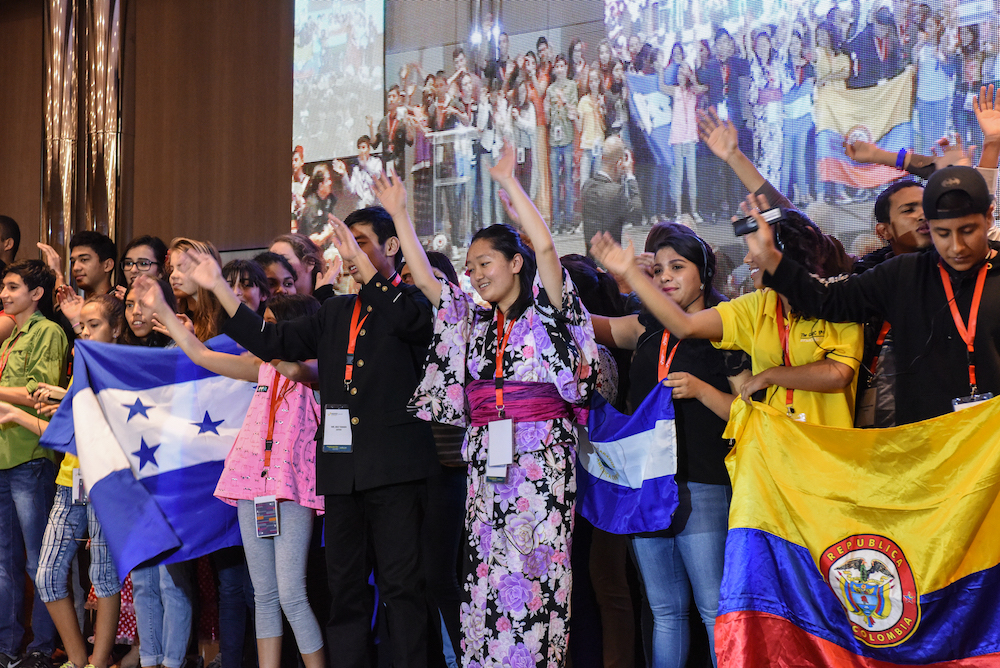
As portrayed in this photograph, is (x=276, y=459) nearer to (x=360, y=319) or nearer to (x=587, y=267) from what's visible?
(x=360, y=319)

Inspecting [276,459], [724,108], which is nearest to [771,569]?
[276,459]

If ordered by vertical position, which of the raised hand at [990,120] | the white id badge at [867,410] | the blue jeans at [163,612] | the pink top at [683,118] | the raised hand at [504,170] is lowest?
the blue jeans at [163,612]

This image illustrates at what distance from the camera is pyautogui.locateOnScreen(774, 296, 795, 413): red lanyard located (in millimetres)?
2850

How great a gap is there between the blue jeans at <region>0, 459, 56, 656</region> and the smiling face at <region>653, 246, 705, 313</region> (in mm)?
3097

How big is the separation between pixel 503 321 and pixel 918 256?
4.25 ft

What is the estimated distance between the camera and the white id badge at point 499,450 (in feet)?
9.46

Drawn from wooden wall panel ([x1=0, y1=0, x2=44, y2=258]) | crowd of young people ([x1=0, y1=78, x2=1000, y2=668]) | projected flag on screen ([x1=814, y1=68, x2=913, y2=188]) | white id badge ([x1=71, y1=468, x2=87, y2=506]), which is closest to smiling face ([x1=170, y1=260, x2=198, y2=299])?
crowd of young people ([x1=0, y1=78, x2=1000, y2=668])

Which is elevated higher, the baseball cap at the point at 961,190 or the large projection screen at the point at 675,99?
the large projection screen at the point at 675,99

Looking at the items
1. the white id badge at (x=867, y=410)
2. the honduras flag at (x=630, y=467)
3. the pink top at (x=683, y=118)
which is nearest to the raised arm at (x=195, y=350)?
the honduras flag at (x=630, y=467)

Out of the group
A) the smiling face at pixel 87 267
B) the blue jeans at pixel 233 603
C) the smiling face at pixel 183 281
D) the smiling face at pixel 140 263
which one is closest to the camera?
the smiling face at pixel 183 281

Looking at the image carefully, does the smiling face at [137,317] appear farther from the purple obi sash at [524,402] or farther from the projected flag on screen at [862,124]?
the projected flag on screen at [862,124]

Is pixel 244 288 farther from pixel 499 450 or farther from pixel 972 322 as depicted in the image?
pixel 972 322

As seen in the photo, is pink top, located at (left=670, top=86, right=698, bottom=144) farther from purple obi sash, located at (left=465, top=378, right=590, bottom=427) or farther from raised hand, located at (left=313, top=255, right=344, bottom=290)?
purple obi sash, located at (left=465, top=378, right=590, bottom=427)

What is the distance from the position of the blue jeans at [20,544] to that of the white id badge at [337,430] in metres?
1.91
